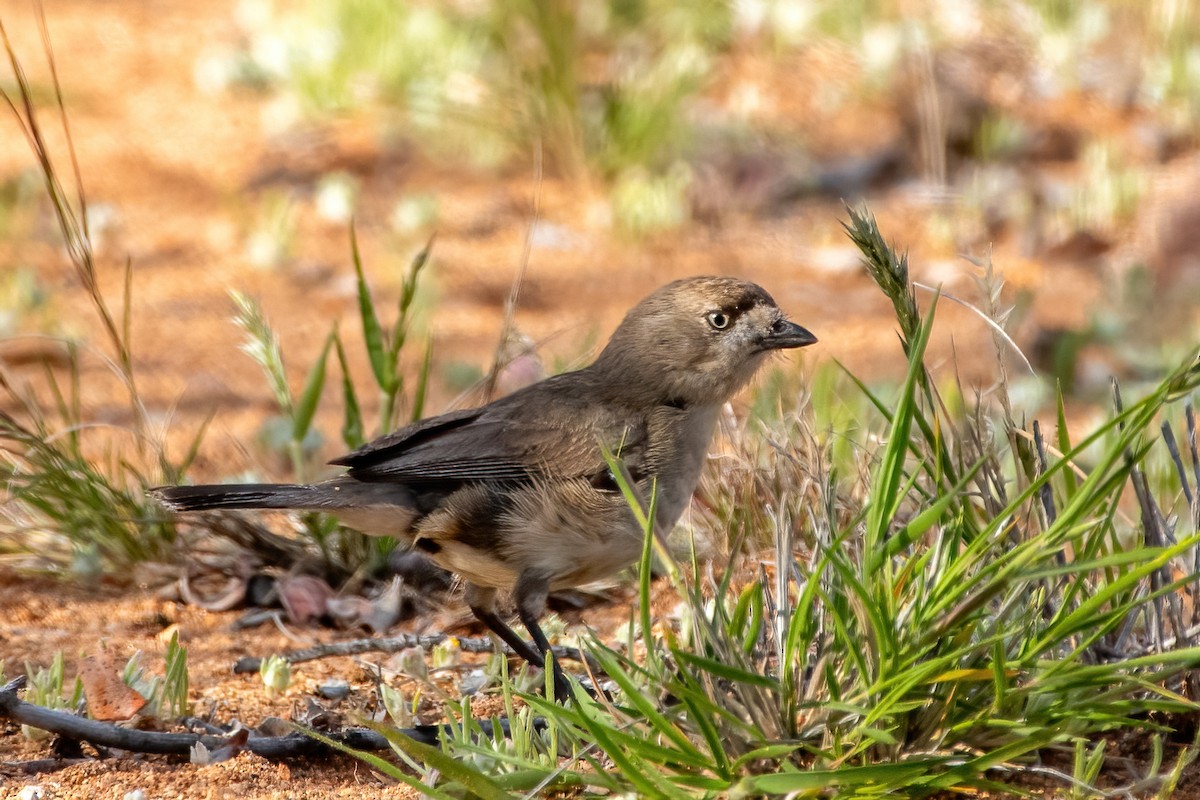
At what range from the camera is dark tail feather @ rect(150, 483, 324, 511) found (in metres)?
4.03

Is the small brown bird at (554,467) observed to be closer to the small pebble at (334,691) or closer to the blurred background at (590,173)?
the small pebble at (334,691)

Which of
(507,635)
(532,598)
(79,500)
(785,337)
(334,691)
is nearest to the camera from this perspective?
(334,691)

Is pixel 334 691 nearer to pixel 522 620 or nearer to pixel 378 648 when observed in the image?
pixel 378 648

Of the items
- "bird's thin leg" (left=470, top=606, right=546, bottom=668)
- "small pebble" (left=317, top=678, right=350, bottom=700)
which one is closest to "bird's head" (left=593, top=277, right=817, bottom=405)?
"bird's thin leg" (left=470, top=606, right=546, bottom=668)

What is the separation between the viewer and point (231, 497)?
13.3 ft

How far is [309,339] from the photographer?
7.00 metres

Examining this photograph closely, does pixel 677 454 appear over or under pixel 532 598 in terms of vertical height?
over

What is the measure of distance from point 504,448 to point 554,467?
0.17 meters

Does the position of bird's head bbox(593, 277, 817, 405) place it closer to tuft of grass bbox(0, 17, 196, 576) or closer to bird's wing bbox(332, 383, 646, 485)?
bird's wing bbox(332, 383, 646, 485)

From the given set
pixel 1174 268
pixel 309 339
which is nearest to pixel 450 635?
pixel 309 339

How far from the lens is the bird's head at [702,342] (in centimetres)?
438

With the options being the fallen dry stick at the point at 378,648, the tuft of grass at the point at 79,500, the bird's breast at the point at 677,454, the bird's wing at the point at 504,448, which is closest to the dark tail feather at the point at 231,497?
the bird's wing at the point at 504,448

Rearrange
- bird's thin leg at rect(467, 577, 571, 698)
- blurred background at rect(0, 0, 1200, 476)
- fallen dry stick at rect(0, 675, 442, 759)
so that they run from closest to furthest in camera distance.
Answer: fallen dry stick at rect(0, 675, 442, 759) < bird's thin leg at rect(467, 577, 571, 698) < blurred background at rect(0, 0, 1200, 476)

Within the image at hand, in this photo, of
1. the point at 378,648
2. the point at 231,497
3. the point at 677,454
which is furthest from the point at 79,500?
the point at 677,454
